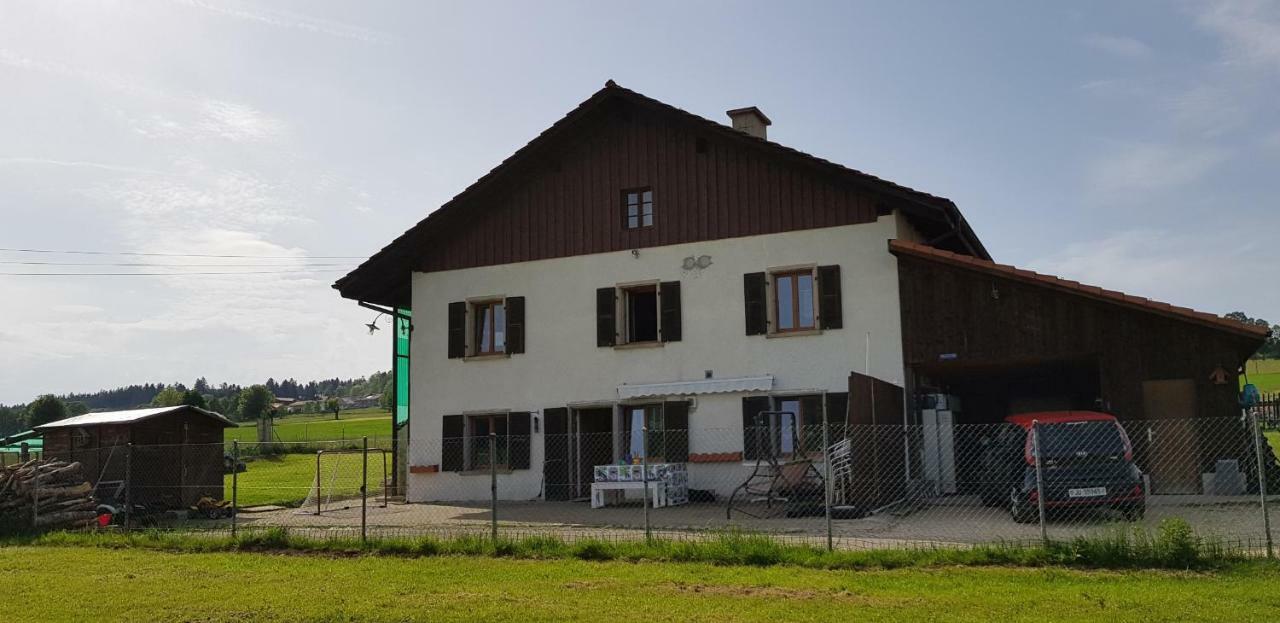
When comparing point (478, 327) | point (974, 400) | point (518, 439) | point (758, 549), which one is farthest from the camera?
point (974, 400)

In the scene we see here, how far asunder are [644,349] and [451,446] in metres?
4.69

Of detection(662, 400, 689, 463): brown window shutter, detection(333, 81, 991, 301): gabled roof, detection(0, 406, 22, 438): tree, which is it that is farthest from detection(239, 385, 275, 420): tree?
detection(662, 400, 689, 463): brown window shutter

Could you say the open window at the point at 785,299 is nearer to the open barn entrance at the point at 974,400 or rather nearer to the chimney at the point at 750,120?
the open barn entrance at the point at 974,400

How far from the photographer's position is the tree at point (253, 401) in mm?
81938

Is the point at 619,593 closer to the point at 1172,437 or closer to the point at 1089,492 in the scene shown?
the point at 1089,492

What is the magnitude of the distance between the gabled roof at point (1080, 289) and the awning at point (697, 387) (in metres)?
3.32

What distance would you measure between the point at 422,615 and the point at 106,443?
481 inches

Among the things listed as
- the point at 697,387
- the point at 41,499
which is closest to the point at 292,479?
the point at 41,499

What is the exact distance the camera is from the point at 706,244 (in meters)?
19.5

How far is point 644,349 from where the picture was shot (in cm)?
1984

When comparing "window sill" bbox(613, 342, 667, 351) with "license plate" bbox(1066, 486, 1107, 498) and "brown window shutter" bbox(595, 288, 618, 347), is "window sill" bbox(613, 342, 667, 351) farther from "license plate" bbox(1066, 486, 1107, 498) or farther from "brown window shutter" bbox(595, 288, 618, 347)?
"license plate" bbox(1066, 486, 1107, 498)

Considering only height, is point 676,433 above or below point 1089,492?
above

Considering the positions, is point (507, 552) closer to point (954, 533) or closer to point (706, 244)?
point (954, 533)

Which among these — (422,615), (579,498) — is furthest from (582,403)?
(422,615)
